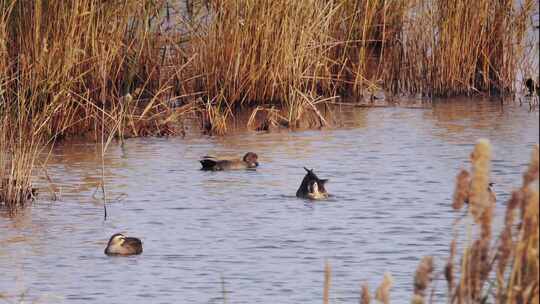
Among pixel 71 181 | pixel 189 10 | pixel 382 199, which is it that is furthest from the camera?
pixel 189 10

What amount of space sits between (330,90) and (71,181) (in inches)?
202

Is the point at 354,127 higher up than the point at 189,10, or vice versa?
the point at 189,10

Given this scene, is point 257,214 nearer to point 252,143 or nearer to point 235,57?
point 252,143

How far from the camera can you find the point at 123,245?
853 centimetres

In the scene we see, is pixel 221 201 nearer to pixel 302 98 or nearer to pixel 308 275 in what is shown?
pixel 308 275

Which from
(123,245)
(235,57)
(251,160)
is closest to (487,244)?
(123,245)

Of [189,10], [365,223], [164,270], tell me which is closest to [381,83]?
[189,10]

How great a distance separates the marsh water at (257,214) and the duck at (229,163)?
0.10 meters

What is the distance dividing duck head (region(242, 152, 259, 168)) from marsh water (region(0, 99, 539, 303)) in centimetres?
13

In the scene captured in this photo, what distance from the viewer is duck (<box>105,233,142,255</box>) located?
28.0 feet

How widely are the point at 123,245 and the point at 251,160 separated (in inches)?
149

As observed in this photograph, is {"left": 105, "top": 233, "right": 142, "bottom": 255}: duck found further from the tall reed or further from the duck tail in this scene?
the duck tail

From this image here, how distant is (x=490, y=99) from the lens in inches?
656

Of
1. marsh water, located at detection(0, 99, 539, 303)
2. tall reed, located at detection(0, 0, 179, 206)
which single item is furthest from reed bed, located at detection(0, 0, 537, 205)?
marsh water, located at detection(0, 99, 539, 303)
